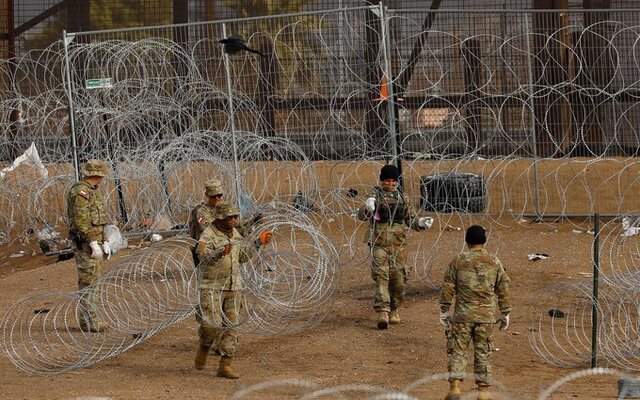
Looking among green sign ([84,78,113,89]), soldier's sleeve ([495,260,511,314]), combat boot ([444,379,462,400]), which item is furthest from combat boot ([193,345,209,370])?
green sign ([84,78,113,89])

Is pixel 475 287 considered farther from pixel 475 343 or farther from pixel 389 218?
pixel 389 218

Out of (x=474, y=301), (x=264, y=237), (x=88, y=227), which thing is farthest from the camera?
(x=88, y=227)

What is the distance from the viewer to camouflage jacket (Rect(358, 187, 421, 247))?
1257cm

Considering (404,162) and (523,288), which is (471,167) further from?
(523,288)

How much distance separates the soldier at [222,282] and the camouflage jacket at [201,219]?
78 centimetres

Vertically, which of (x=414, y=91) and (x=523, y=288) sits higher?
(x=414, y=91)

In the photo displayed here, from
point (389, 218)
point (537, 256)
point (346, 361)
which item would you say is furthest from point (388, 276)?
point (537, 256)

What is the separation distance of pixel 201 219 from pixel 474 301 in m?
2.80

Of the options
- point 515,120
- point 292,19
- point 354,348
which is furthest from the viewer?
point 292,19

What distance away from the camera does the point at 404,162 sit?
18734 millimetres

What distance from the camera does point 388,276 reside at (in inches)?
500

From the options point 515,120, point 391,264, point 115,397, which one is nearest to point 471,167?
point 515,120

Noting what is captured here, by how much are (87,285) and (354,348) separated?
2.53 metres

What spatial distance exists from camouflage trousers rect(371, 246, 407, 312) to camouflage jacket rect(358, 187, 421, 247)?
8 centimetres
